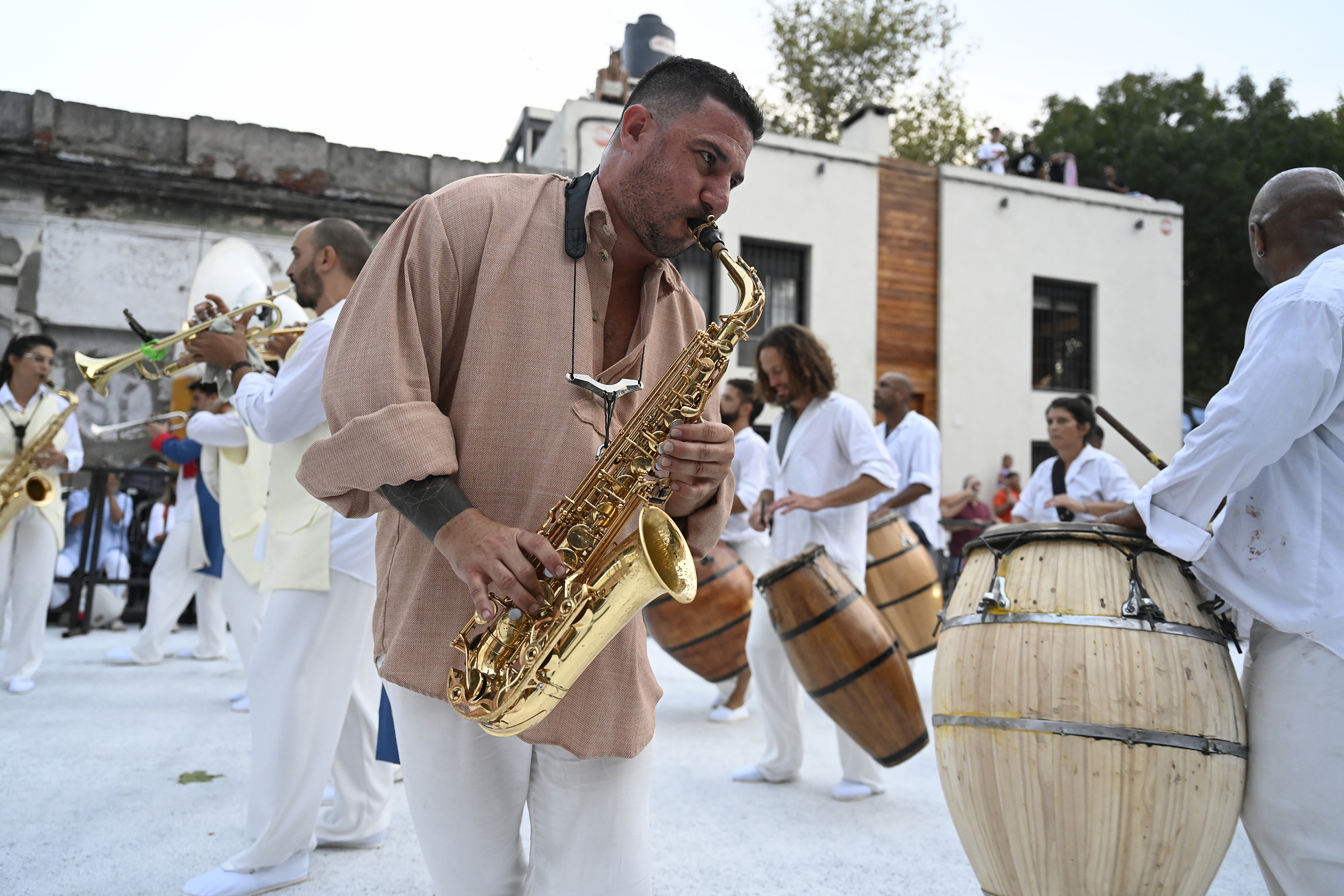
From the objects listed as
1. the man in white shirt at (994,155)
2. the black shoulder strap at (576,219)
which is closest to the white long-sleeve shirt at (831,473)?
the black shoulder strap at (576,219)

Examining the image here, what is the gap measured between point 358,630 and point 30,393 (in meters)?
4.87

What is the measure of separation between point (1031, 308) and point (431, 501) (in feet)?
57.2

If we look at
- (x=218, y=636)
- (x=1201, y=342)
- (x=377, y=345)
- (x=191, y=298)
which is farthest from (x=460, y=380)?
(x=1201, y=342)

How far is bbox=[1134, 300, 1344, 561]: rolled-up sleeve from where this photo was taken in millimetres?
2145

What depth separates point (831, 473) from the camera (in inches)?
193

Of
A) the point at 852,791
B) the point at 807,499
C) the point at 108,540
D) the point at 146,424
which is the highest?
the point at 146,424

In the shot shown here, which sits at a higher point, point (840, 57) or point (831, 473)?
point (840, 57)

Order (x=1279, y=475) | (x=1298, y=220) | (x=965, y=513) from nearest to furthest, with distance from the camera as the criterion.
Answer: (x=1279, y=475) < (x=1298, y=220) < (x=965, y=513)

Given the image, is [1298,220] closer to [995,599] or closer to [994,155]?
[995,599]

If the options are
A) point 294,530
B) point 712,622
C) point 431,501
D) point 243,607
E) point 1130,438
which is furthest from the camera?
point 712,622

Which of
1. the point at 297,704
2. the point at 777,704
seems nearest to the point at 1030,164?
the point at 777,704

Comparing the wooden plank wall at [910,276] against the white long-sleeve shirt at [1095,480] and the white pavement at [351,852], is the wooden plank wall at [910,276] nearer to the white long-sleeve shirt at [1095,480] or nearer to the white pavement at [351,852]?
the white long-sleeve shirt at [1095,480]

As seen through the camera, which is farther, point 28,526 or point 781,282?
point 781,282

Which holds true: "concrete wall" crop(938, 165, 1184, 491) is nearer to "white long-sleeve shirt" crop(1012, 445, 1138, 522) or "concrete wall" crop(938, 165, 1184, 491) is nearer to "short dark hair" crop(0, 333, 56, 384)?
"white long-sleeve shirt" crop(1012, 445, 1138, 522)
